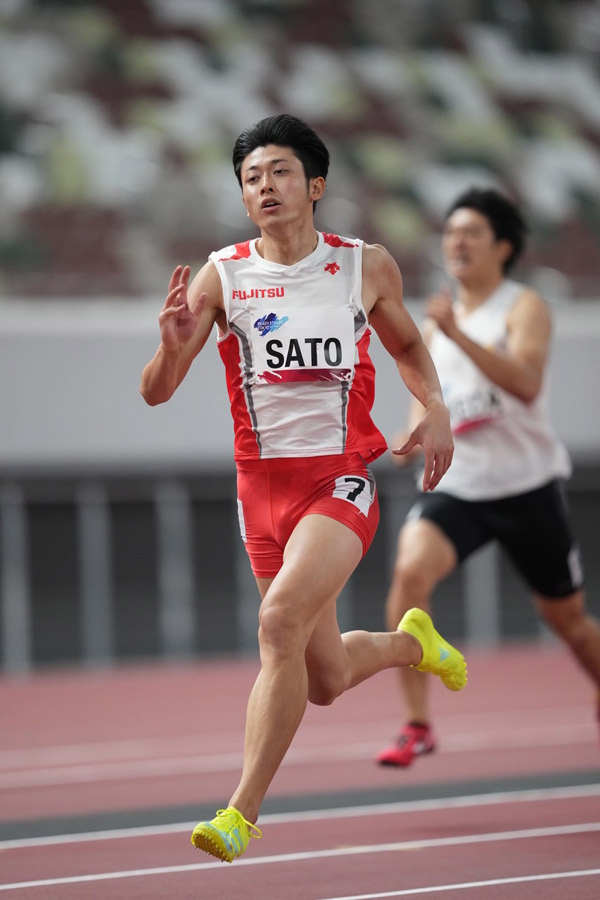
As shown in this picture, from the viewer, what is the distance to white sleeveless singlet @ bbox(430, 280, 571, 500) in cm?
583

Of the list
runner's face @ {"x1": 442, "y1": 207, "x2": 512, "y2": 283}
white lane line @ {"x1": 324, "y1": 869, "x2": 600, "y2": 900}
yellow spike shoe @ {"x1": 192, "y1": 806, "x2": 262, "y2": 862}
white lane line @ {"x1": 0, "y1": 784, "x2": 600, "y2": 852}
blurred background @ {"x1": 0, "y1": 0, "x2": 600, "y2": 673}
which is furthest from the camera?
blurred background @ {"x1": 0, "y1": 0, "x2": 600, "y2": 673}

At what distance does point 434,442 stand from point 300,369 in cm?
43

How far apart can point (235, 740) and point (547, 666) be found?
215 inches

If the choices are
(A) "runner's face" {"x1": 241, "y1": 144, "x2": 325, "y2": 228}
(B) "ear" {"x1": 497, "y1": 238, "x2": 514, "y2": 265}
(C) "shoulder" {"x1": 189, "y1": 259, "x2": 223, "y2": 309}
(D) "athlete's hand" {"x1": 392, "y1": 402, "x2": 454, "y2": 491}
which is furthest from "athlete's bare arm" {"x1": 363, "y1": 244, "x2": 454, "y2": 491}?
(B) "ear" {"x1": 497, "y1": 238, "x2": 514, "y2": 265}

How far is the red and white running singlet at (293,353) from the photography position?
401 cm

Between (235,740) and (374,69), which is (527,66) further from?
(235,740)

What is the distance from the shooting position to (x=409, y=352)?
4.28 m

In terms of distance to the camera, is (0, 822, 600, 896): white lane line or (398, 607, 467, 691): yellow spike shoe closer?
(0, 822, 600, 896): white lane line

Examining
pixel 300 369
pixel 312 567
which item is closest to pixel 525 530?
pixel 300 369

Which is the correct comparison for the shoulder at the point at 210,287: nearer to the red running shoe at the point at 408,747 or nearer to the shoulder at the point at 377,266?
the shoulder at the point at 377,266

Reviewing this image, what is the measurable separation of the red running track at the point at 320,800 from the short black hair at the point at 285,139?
203 centimetres

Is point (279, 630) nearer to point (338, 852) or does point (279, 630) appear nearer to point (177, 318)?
point (177, 318)

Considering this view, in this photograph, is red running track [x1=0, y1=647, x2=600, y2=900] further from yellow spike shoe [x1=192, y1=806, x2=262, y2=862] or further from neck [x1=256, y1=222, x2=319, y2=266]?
neck [x1=256, y1=222, x2=319, y2=266]

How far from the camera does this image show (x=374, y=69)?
19953mm
